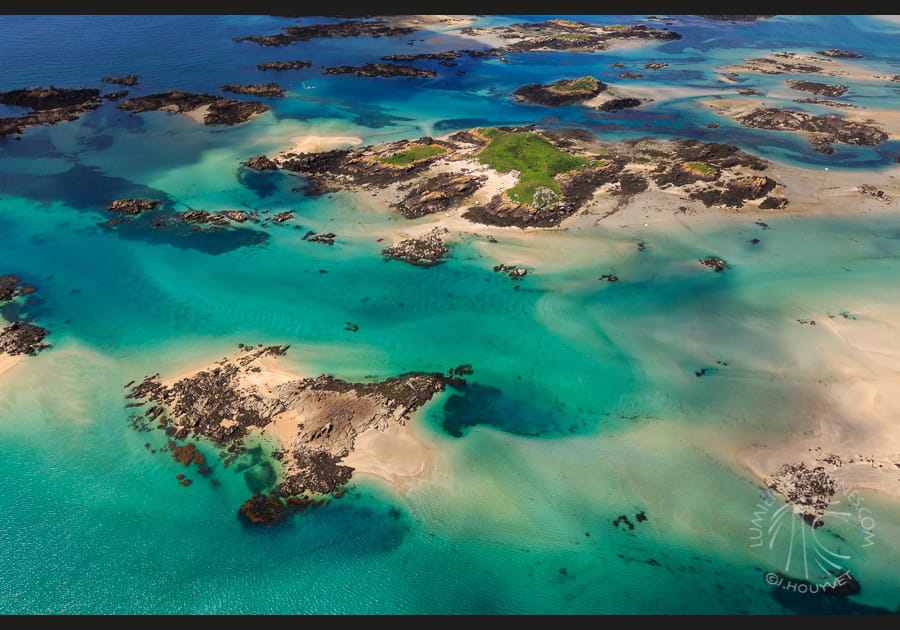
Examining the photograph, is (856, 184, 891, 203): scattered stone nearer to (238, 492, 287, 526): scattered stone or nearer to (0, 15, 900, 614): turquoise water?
(0, 15, 900, 614): turquoise water

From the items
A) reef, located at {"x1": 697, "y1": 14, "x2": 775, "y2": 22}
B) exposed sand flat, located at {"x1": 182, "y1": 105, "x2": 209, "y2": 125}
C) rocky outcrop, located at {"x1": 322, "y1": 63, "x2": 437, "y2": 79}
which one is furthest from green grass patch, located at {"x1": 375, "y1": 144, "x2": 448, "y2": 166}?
reef, located at {"x1": 697, "y1": 14, "x2": 775, "y2": 22}

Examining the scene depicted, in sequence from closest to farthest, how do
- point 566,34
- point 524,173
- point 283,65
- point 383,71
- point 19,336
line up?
1. point 19,336
2. point 524,173
3. point 283,65
4. point 383,71
5. point 566,34

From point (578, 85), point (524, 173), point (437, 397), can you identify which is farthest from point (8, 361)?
point (578, 85)

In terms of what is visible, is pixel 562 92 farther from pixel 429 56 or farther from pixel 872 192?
pixel 872 192

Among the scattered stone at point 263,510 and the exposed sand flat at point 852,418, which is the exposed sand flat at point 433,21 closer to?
the exposed sand flat at point 852,418

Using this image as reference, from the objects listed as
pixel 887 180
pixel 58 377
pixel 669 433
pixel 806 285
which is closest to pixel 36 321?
pixel 58 377

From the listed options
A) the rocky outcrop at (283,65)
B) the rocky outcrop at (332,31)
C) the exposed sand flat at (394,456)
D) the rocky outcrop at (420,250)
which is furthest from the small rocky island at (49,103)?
→ the exposed sand flat at (394,456)

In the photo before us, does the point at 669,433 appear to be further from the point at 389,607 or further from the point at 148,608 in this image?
the point at 148,608
